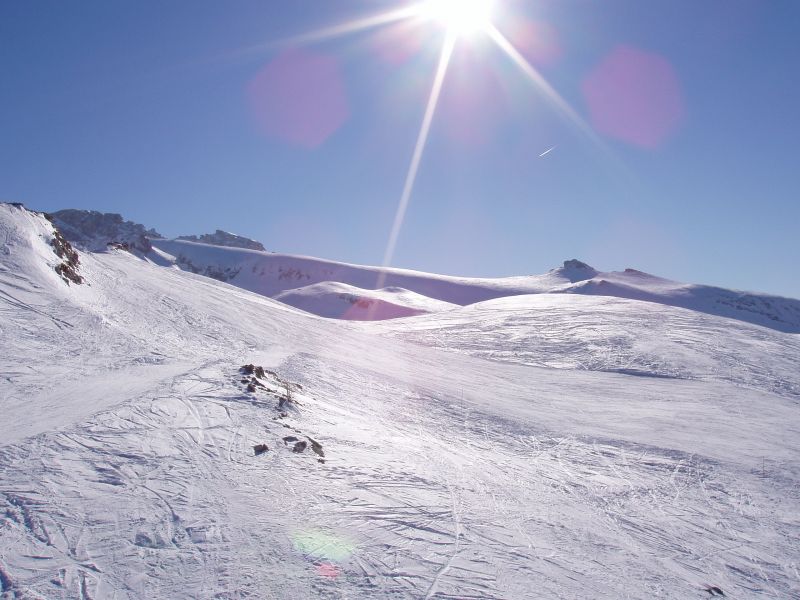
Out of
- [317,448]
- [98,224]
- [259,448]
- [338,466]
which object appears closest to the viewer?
[259,448]

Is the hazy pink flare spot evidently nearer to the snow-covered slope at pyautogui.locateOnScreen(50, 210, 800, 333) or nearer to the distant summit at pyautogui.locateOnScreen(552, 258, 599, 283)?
the snow-covered slope at pyautogui.locateOnScreen(50, 210, 800, 333)

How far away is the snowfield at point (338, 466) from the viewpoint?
21.1 ft

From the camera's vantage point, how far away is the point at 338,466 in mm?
9859

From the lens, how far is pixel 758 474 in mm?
15281

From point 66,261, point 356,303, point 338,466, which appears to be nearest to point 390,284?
point 356,303

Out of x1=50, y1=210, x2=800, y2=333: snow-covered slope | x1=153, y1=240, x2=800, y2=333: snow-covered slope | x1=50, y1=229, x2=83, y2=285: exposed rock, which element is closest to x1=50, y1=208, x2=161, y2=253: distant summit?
x1=50, y1=210, x2=800, y2=333: snow-covered slope

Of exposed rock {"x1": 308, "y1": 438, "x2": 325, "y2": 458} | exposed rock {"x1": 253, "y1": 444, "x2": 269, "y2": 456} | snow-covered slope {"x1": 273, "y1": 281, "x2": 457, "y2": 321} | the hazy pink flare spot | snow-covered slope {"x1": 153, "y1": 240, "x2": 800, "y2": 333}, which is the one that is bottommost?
the hazy pink flare spot

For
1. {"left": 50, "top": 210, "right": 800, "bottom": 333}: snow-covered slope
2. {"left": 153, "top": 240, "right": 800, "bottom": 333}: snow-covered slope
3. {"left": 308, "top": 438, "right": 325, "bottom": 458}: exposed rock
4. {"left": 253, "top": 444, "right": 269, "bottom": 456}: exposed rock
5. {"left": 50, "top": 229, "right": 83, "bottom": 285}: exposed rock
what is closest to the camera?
{"left": 253, "top": 444, "right": 269, "bottom": 456}: exposed rock

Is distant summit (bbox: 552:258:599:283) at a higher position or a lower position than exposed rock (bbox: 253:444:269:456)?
higher

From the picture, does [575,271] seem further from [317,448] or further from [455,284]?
[317,448]

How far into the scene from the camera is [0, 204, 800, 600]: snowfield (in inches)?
253

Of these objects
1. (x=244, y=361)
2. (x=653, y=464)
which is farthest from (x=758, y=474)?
(x=244, y=361)

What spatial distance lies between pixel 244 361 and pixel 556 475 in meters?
11.2

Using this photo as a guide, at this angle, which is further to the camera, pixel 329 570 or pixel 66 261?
pixel 66 261
